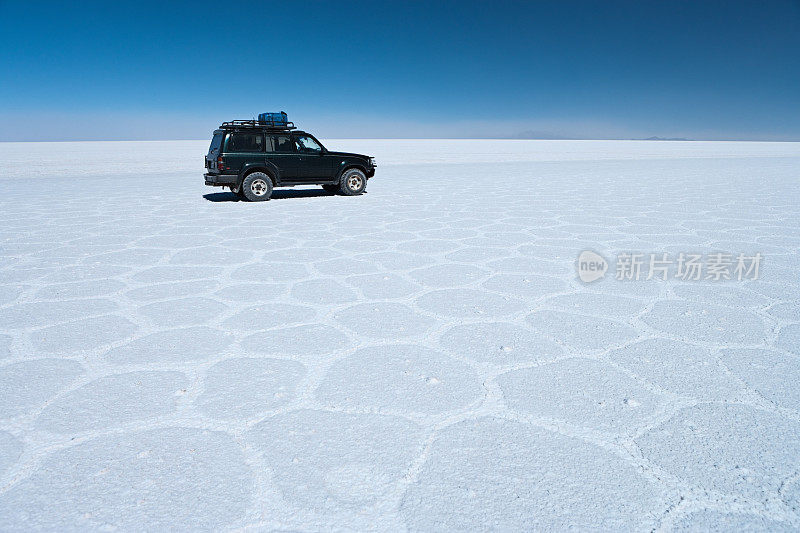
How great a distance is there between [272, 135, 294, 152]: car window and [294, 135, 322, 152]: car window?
0.18 metres

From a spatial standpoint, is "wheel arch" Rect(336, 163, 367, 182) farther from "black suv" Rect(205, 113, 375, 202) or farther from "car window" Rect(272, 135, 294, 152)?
"car window" Rect(272, 135, 294, 152)

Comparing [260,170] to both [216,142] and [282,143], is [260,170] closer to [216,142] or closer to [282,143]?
[282,143]

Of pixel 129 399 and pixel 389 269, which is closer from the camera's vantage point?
pixel 129 399

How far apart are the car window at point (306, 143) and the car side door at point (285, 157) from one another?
138mm

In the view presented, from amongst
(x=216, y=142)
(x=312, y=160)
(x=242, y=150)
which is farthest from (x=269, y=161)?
(x=216, y=142)

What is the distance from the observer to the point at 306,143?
1163cm

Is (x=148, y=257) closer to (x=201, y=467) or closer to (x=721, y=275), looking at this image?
(x=201, y=467)

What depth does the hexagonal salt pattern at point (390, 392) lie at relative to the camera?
6.31ft

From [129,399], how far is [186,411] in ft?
1.35

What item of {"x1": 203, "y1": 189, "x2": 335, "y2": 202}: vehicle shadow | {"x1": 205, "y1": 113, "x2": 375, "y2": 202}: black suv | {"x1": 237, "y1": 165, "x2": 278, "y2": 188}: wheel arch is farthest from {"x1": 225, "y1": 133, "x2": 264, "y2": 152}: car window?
{"x1": 203, "y1": 189, "x2": 335, "y2": 202}: vehicle shadow

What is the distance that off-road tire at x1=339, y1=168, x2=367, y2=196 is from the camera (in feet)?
40.3

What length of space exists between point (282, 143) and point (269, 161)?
56cm

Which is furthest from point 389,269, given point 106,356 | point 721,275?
point 721,275

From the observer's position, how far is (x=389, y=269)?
529cm
